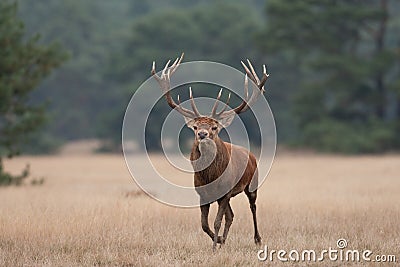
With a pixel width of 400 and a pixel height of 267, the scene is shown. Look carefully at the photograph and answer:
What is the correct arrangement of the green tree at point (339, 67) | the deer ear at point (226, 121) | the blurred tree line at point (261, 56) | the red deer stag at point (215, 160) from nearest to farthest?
the red deer stag at point (215, 160)
the deer ear at point (226, 121)
the green tree at point (339, 67)
the blurred tree line at point (261, 56)

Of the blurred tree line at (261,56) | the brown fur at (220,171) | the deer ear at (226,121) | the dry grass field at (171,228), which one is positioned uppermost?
the blurred tree line at (261,56)

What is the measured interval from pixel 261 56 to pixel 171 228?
34155mm

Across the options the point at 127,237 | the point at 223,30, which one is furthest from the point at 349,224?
the point at 223,30

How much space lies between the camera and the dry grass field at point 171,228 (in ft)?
28.8

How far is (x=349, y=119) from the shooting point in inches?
1516

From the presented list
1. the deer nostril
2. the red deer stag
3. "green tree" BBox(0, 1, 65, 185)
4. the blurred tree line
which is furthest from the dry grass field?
the blurred tree line

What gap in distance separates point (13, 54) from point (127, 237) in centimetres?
1030

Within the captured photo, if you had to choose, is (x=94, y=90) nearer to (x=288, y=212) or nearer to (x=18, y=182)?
(x=18, y=182)

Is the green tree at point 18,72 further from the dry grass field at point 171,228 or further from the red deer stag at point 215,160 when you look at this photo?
the red deer stag at point 215,160

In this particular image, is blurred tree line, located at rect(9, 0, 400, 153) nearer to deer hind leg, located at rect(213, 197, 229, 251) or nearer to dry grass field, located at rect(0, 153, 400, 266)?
dry grass field, located at rect(0, 153, 400, 266)

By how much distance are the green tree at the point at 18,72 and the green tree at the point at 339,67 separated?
63.0 ft

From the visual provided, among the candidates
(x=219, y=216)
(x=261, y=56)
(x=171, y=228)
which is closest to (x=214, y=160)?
(x=219, y=216)

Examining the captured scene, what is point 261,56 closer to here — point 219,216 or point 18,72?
point 18,72

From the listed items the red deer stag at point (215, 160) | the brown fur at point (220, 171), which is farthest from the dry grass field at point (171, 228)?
the red deer stag at point (215, 160)
